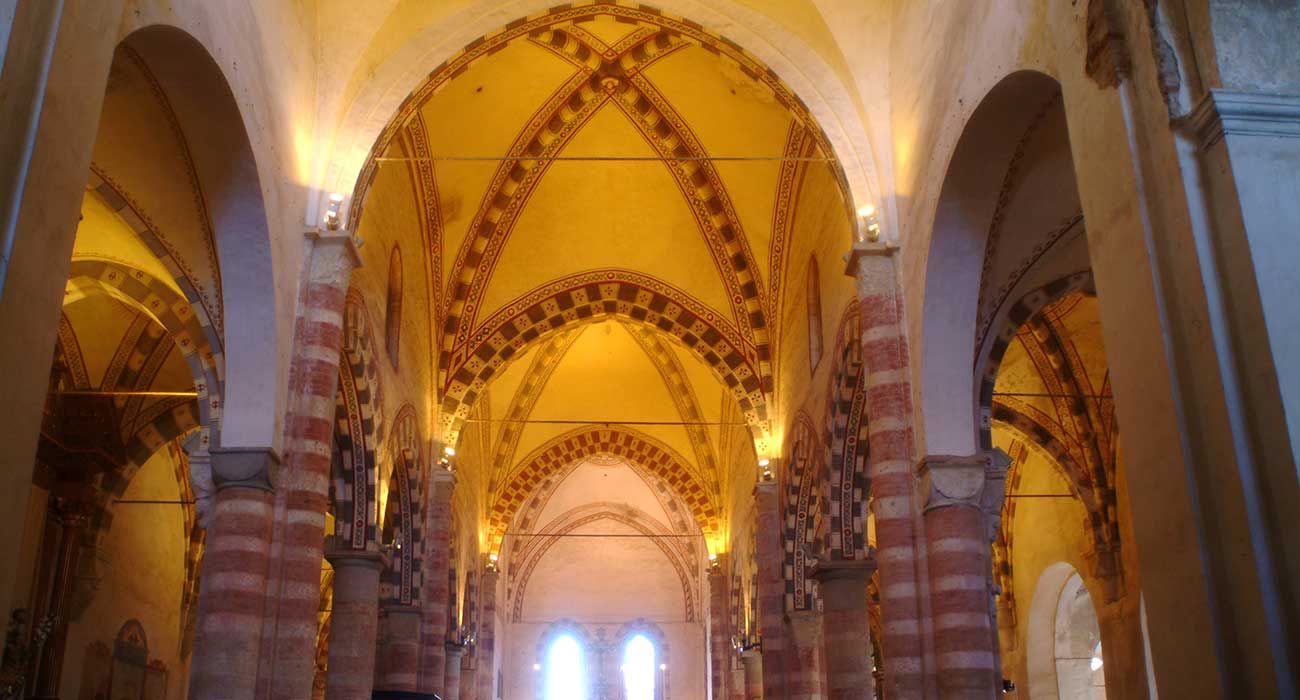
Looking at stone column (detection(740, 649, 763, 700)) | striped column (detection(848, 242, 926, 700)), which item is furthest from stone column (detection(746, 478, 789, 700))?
striped column (detection(848, 242, 926, 700))

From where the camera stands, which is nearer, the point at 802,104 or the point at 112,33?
the point at 112,33

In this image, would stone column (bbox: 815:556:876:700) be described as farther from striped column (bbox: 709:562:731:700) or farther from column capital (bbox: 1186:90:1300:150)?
striped column (bbox: 709:562:731:700)

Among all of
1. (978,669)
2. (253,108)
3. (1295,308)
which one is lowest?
(978,669)

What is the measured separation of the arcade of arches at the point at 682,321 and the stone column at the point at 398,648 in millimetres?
86

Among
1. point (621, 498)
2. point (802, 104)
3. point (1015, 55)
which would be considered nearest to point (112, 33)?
point (1015, 55)

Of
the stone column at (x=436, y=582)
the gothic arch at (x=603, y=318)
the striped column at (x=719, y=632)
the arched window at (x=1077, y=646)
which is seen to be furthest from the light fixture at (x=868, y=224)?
the striped column at (x=719, y=632)

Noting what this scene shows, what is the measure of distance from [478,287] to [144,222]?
337 inches

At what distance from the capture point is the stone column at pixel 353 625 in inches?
528

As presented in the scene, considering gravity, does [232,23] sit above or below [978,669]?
above

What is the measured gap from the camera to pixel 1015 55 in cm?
819

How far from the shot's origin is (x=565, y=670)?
106 feet

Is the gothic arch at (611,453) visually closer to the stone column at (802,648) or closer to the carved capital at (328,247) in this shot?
the stone column at (802,648)

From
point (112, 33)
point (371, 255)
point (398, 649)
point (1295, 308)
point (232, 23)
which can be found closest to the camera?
point (1295, 308)

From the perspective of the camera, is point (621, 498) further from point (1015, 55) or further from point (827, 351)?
point (1015, 55)
